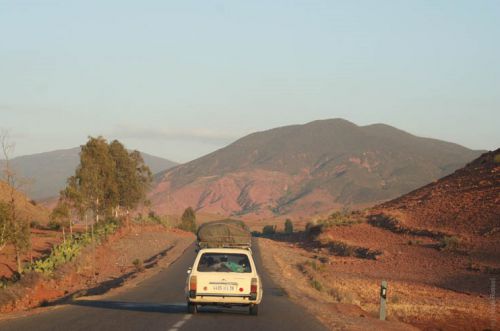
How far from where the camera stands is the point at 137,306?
20.9 m

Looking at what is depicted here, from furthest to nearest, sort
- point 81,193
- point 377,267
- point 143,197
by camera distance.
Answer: point 143,197 < point 81,193 < point 377,267

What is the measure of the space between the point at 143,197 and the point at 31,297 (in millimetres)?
42609

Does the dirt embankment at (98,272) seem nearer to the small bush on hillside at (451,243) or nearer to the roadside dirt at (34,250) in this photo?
the roadside dirt at (34,250)

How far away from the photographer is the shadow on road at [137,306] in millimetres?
19656

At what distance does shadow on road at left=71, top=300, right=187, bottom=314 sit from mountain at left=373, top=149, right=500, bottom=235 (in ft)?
110

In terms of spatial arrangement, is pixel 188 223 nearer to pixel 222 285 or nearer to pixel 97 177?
pixel 97 177

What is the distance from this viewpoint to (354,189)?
192250 mm

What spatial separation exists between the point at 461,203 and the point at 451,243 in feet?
39.7

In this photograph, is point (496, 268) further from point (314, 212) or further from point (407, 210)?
point (314, 212)

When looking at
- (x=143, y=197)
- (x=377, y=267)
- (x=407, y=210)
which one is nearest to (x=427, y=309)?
(x=377, y=267)

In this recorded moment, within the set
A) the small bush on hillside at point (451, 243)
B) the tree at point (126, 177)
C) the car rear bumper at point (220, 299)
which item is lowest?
the car rear bumper at point (220, 299)

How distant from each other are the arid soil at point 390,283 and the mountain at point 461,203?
3087mm

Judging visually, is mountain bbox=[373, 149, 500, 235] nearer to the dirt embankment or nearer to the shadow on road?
the dirt embankment

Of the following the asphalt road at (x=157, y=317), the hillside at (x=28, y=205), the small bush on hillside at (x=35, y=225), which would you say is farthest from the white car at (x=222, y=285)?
the small bush on hillside at (x=35, y=225)
